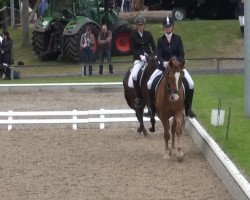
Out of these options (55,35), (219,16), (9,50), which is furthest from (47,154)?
(219,16)

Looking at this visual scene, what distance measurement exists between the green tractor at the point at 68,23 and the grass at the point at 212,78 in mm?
550

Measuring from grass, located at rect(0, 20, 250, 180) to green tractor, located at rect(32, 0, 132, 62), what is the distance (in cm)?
55

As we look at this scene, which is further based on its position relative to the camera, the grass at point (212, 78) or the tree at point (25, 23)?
the tree at point (25, 23)

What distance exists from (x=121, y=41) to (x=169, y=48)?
68.7 ft

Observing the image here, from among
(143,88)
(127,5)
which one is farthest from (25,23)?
(143,88)

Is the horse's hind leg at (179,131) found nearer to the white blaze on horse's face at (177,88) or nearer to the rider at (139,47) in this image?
the white blaze on horse's face at (177,88)

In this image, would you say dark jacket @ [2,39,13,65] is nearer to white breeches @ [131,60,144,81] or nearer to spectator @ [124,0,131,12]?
white breeches @ [131,60,144,81]

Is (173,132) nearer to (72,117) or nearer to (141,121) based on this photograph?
(141,121)

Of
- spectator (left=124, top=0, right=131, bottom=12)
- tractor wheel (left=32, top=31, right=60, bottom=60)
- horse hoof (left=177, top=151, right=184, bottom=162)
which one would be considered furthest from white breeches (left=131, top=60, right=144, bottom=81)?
spectator (left=124, top=0, right=131, bottom=12)

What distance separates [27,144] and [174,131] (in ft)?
11.2

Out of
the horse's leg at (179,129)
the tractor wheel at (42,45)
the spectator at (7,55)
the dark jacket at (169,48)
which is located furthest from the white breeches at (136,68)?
the tractor wheel at (42,45)

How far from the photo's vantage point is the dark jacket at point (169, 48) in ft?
49.2

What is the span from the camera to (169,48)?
15008mm

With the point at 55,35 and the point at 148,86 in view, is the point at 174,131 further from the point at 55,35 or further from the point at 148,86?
the point at 55,35
